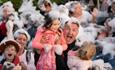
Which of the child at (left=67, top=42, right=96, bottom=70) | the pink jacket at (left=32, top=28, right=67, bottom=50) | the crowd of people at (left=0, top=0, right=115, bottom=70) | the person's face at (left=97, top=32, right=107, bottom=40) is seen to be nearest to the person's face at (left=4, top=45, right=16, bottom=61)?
the crowd of people at (left=0, top=0, right=115, bottom=70)

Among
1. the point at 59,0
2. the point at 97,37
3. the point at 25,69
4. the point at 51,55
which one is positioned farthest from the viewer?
the point at 59,0

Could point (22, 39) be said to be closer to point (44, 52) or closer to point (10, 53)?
point (44, 52)

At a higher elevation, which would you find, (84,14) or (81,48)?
(84,14)

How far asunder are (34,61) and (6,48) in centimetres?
63

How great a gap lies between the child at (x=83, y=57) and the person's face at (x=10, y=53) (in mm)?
736

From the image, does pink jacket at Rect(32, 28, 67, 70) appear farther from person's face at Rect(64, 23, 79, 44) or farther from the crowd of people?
person's face at Rect(64, 23, 79, 44)

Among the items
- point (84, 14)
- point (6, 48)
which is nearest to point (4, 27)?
point (84, 14)

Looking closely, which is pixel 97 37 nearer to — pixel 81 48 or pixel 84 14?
pixel 84 14

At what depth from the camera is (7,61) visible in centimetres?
643

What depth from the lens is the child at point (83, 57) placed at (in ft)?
21.6

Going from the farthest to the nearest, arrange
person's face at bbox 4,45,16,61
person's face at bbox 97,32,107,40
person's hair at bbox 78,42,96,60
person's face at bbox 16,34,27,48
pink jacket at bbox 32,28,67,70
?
person's face at bbox 97,32,107,40
person's face at bbox 16,34,27,48
pink jacket at bbox 32,28,67,70
person's hair at bbox 78,42,96,60
person's face at bbox 4,45,16,61

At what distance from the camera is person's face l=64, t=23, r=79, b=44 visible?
721 centimetres

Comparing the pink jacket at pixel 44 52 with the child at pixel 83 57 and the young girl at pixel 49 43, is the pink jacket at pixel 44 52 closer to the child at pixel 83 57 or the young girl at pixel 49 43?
the young girl at pixel 49 43

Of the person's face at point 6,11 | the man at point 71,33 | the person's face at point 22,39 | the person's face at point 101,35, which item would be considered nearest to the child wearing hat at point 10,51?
the person's face at point 22,39
